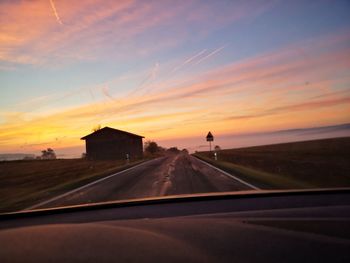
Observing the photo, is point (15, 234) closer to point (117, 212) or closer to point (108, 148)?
point (117, 212)

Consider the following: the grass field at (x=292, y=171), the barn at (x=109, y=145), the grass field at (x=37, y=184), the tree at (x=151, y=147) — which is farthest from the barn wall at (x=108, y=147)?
the tree at (x=151, y=147)

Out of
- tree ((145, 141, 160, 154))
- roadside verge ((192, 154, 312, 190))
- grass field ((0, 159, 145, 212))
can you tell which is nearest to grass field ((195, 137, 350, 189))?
roadside verge ((192, 154, 312, 190))

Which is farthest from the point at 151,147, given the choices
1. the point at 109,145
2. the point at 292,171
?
the point at 292,171

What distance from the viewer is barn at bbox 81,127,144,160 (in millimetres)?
74125

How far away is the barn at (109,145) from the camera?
7412 cm

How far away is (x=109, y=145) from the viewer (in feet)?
244

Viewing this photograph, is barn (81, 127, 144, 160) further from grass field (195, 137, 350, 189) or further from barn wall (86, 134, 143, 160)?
grass field (195, 137, 350, 189)

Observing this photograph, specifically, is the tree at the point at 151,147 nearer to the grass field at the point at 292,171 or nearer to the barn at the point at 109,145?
the barn at the point at 109,145

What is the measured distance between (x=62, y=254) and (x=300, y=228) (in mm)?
1615

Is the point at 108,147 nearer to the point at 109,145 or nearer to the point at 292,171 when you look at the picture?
the point at 109,145

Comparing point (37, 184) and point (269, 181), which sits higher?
point (37, 184)

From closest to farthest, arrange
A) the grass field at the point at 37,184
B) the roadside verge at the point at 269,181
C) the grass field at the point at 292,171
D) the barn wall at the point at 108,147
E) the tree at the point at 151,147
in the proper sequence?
the grass field at the point at 37,184, the roadside verge at the point at 269,181, the grass field at the point at 292,171, the barn wall at the point at 108,147, the tree at the point at 151,147

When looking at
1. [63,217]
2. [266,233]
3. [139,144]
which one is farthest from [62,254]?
[139,144]

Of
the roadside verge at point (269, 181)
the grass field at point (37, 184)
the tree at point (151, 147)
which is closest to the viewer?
the grass field at point (37, 184)
